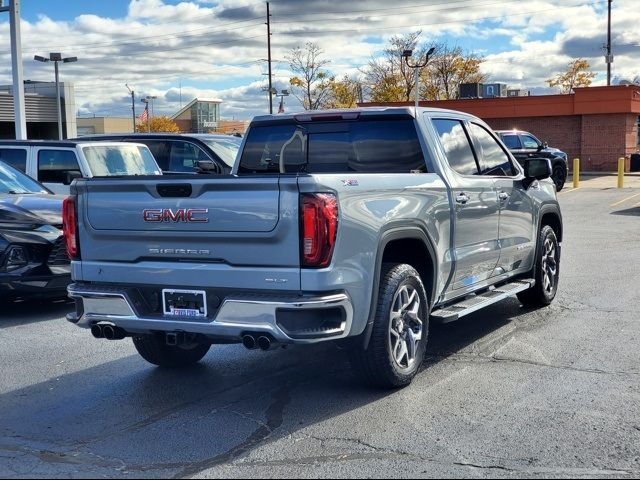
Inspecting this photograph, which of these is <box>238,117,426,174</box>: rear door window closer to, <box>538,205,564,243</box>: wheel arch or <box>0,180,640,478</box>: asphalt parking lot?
<box>0,180,640,478</box>: asphalt parking lot

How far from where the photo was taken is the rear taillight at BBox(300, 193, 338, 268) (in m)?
4.76

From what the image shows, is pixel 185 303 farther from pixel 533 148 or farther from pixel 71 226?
pixel 533 148

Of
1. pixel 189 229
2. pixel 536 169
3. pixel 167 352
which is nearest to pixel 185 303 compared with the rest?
pixel 189 229

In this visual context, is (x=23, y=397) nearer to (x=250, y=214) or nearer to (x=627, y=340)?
(x=250, y=214)

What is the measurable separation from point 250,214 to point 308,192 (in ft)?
1.27

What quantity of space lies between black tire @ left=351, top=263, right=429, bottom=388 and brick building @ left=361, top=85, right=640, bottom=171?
35.0 m

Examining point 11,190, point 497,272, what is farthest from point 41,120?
point 497,272

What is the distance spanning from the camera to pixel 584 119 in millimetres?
39250

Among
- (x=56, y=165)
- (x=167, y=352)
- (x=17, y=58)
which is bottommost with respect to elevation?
(x=167, y=352)

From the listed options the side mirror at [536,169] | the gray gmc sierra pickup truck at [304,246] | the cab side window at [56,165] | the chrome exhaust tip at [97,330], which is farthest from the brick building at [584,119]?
the chrome exhaust tip at [97,330]

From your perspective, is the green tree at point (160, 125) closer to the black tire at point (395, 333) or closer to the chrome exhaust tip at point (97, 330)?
the chrome exhaust tip at point (97, 330)

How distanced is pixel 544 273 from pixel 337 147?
291 centimetres

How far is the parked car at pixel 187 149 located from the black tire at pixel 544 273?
21.1 feet

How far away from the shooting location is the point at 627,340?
698cm
